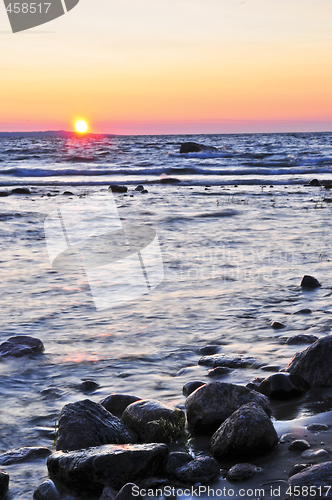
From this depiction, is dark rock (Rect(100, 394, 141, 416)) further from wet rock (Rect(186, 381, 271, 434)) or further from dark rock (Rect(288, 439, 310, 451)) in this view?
dark rock (Rect(288, 439, 310, 451))

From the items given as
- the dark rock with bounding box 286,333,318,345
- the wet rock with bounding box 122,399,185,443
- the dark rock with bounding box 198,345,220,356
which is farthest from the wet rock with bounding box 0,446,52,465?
the dark rock with bounding box 286,333,318,345

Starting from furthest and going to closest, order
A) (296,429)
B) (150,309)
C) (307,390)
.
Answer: (150,309) < (307,390) < (296,429)

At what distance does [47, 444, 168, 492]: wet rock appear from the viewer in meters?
2.46

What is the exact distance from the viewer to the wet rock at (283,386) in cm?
340

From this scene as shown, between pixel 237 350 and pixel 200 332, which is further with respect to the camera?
pixel 200 332

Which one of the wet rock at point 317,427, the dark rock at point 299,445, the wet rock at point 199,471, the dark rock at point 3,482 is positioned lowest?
the wet rock at point 317,427

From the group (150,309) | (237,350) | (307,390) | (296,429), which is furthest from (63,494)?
(150,309)

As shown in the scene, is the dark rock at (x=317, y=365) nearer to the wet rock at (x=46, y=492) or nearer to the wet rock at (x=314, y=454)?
the wet rock at (x=314, y=454)

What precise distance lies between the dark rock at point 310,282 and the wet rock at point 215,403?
10.4 ft

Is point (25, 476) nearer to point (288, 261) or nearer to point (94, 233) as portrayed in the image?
point (288, 261)

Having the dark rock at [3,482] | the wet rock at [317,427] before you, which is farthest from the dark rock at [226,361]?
the dark rock at [3,482]

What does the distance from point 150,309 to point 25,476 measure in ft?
9.53

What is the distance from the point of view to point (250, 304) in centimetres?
553

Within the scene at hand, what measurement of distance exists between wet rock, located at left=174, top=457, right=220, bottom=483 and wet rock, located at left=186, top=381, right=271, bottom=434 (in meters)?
0.45
